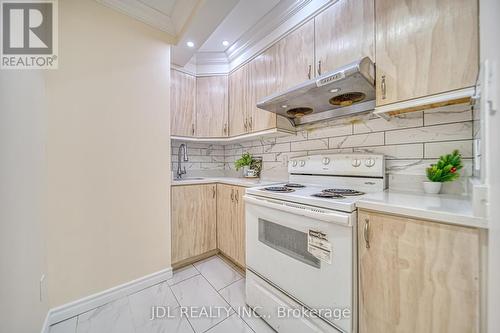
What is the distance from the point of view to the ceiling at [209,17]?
4.78 ft

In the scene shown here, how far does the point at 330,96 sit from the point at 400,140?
1.82 ft

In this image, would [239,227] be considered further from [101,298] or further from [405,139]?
[405,139]

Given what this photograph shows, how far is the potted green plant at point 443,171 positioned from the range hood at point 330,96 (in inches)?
21.2

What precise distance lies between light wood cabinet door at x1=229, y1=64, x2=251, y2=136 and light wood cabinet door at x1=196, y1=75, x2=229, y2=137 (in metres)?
0.12

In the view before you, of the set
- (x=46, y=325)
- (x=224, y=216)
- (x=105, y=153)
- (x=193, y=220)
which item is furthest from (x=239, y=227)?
(x=46, y=325)

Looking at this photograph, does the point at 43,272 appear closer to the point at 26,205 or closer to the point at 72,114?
the point at 26,205

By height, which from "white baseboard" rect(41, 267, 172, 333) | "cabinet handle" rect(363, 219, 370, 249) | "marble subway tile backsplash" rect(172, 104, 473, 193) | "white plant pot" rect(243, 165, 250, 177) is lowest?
"white baseboard" rect(41, 267, 172, 333)

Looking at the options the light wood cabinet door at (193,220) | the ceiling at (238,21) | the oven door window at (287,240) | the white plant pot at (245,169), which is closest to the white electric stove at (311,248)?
the oven door window at (287,240)

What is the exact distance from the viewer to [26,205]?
93 centimetres

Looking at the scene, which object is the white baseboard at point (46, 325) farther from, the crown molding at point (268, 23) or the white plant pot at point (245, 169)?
the crown molding at point (268, 23)

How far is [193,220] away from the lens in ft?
6.40

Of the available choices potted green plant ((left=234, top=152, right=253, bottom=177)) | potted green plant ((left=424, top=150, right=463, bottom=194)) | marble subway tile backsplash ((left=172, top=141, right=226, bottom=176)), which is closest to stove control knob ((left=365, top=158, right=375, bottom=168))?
potted green plant ((left=424, top=150, right=463, bottom=194))

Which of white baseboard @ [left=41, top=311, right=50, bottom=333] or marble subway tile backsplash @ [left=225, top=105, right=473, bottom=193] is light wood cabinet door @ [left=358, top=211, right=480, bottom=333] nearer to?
marble subway tile backsplash @ [left=225, top=105, right=473, bottom=193]

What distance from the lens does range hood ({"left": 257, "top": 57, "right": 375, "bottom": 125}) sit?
3.36 feet
